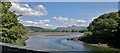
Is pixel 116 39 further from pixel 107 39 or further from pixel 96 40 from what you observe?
pixel 96 40

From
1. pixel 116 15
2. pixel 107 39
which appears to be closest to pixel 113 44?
pixel 107 39

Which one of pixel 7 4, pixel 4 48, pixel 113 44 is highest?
pixel 7 4

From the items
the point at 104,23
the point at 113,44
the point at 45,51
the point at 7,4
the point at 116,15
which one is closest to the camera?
the point at 45,51

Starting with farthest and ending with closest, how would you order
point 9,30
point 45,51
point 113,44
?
point 113,44 < point 9,30 < point 45,51

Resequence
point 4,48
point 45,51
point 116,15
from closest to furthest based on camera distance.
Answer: point 45,51 < point 4,48 < point 116,15

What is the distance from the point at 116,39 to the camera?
6266 centimetres

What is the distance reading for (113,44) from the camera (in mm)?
61688

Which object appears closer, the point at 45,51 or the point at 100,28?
the point at 45,51

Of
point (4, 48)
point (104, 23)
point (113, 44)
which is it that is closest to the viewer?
point (4, 48)

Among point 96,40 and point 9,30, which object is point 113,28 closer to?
point 96,40

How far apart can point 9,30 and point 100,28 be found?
169ft

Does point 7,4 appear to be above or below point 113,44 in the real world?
above

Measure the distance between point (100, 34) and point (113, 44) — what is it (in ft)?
35.4

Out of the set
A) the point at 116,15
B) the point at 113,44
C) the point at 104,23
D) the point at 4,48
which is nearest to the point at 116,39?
the point at 113,44
